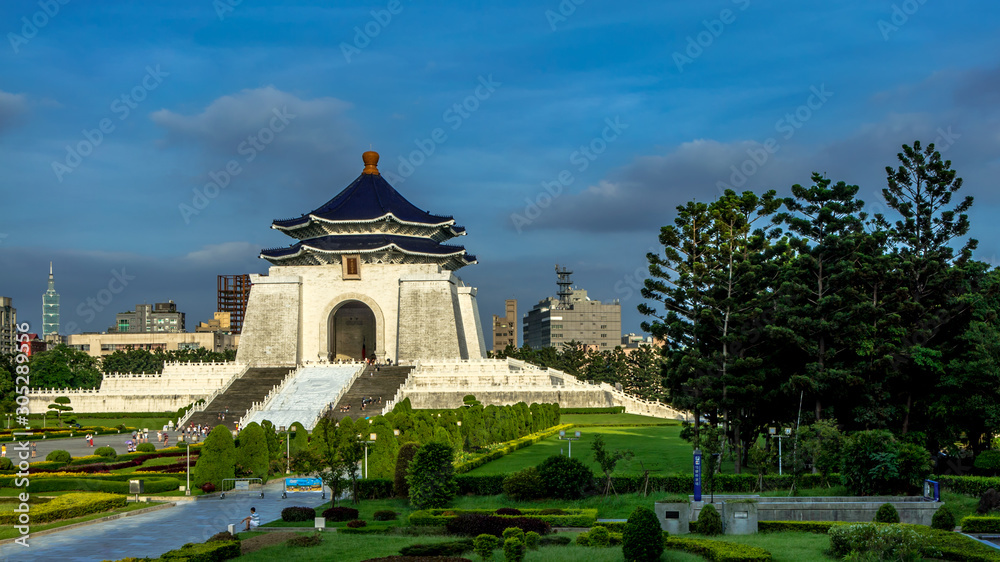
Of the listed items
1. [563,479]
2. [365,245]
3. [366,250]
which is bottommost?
[563,479]

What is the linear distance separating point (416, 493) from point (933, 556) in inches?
368

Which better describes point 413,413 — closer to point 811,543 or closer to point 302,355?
point 811,543

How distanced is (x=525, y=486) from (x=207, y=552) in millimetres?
7484

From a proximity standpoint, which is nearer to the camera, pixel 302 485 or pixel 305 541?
pixel 305 541

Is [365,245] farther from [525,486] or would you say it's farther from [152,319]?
[152,319]

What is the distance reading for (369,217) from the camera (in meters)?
59.7

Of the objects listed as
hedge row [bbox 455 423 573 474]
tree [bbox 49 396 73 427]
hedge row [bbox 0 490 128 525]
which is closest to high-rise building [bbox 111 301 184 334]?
tree [bbox 49 396 73 427]

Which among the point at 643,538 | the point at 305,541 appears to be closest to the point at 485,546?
the point at 643,538

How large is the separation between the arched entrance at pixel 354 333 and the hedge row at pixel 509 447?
27.8m

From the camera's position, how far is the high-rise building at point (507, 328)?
142m

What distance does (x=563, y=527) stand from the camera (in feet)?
53.7

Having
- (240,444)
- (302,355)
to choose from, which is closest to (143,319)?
(302,355)

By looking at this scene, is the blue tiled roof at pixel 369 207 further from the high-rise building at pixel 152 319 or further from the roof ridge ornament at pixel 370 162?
the high-rise building at pixel 152 319

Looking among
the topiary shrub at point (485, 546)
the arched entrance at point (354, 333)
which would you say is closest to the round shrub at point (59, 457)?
the topiary shrub at point (485, 546)
